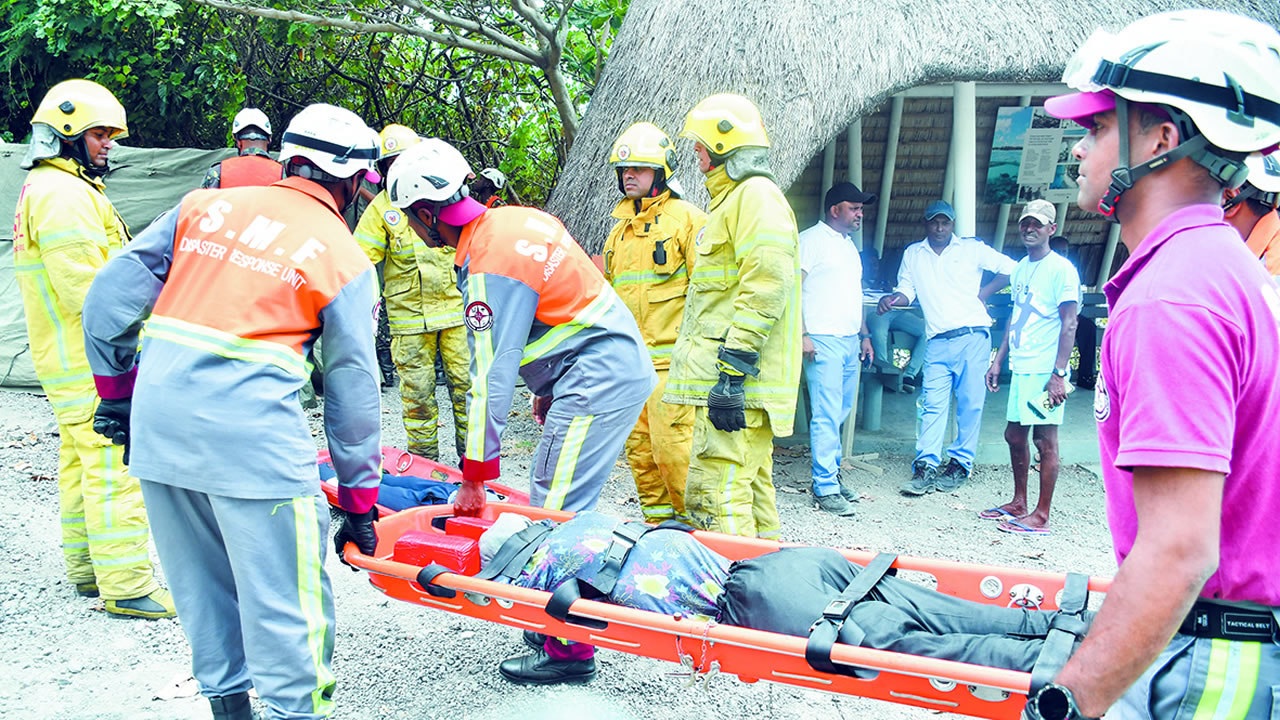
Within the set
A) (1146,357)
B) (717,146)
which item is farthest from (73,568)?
(1146,357)

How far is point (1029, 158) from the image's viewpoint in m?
8.52

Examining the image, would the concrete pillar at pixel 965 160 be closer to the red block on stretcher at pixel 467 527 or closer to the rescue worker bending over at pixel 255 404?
the red block on stretcher at pixel 467 527

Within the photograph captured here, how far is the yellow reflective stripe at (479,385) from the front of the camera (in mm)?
3377

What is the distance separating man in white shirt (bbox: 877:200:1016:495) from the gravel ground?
0.82 meters

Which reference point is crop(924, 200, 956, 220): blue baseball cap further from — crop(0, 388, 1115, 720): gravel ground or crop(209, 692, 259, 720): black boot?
crop(209, 692, 259, 720): black boot

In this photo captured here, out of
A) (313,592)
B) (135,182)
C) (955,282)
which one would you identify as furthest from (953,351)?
(135,182)

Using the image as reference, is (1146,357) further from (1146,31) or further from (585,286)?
(585,286)

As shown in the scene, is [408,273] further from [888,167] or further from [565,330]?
[888,167]

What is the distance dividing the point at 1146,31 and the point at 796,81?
4.71 m

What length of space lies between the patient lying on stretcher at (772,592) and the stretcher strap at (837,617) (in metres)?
0.03

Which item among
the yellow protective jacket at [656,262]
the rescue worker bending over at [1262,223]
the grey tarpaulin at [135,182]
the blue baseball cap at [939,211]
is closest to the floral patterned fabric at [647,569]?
the rescue worker bending over at [1262,223]

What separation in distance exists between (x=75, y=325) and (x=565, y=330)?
2.14 metres

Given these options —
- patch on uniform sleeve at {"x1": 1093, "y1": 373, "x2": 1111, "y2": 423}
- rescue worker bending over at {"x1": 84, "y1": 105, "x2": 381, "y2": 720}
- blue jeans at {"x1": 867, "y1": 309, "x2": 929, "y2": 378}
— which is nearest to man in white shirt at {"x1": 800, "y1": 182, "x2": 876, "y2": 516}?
blue jeans at {"x1": 867, "y1": 309, "x2": 929, "y2": 378}

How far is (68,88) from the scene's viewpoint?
13.0 ft
